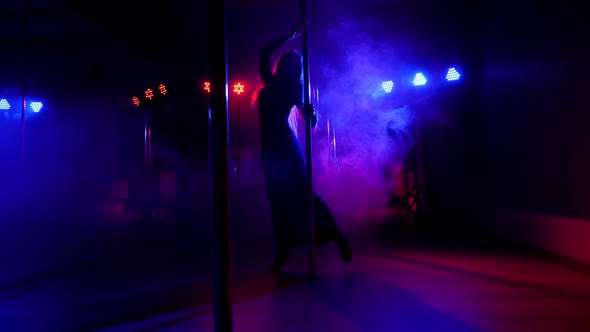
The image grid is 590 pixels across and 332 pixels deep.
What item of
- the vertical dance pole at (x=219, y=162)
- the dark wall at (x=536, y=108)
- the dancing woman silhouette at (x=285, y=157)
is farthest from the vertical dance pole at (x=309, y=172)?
the dark wall at (x=536, y=108)

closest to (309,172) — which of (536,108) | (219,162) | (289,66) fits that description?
(289,66)

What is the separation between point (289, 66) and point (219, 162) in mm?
2388

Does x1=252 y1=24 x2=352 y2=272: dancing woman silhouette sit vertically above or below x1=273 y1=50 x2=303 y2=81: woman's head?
below

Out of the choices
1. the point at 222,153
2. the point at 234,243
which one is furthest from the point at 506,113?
the point at 222,153

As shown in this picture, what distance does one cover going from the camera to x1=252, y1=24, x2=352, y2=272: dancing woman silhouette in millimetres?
3562

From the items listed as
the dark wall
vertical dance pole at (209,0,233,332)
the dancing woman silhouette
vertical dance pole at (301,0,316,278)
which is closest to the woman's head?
the dancing woman silhouette

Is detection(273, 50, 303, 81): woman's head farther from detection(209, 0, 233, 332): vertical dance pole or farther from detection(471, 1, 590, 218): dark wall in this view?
detection(471, 1, 590, 218): dark wall

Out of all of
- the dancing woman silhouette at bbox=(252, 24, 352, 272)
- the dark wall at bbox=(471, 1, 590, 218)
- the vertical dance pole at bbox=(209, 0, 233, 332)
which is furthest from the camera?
the dark wall at bbox=(471, 1, 590, 218)

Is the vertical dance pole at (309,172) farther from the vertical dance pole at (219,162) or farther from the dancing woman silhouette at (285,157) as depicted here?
the vertical dance pole at (219,162)

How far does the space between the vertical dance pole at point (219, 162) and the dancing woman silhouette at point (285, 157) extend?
6.89 feet

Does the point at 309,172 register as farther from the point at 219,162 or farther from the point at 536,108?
the point at 536,108

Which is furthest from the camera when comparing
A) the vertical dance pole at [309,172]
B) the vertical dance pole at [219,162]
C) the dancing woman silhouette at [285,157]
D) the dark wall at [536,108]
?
the dark wall at [536,108]

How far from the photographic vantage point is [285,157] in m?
3.56

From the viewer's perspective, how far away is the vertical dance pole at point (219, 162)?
1408mm
